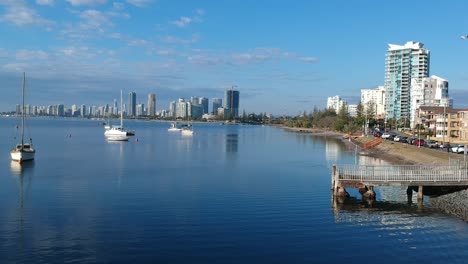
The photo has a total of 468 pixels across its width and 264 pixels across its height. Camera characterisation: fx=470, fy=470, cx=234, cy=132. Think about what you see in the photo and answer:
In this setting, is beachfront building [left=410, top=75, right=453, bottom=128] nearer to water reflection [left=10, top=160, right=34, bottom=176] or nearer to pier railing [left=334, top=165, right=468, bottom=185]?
water reflection [left=10, top=160, right=34, bottom=176]

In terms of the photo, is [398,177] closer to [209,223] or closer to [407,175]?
[407,175]

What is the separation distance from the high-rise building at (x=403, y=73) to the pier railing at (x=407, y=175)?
6334 inches

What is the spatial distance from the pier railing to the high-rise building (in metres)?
161

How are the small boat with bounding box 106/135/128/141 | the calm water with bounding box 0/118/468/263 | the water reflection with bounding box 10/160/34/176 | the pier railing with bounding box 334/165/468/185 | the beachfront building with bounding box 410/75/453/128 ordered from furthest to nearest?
1. the beachfront building with bounding box 410/75/453/128
2. the small boat with bounding box 106/135/128/141
3. the water reflection with bounding box 10/160/34/176
4. the pier railing with bounding box 334/165/468/185
5. the calm water with bounding box 0/118/468/263

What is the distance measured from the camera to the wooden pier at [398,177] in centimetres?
2944

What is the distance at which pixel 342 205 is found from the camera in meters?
28.8

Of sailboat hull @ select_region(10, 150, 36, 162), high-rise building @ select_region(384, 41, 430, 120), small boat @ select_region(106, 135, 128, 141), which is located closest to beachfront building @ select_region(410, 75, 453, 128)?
high-rise building @ select_region(384, 41, 430, 120)

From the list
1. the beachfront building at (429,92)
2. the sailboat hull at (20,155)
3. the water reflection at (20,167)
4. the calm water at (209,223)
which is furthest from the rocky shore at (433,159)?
the beachfront building at (429,92)

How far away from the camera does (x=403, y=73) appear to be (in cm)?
18938

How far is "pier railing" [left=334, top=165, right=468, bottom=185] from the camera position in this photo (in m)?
29.4

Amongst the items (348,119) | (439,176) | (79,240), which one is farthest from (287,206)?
(348,119)

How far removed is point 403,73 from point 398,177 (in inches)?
6758

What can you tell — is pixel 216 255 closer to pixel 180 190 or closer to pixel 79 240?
pixel 79 240

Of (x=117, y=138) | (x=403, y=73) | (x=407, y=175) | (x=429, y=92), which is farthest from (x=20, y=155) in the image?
(x=403, y=73)
